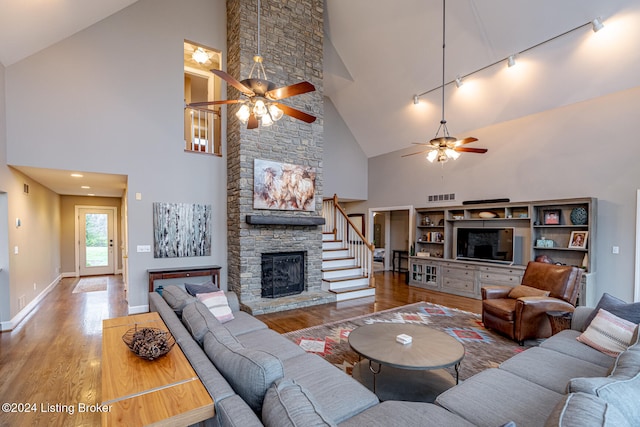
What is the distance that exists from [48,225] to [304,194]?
230 inches

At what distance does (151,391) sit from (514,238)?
6340 mm

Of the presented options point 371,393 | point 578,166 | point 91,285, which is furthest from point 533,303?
point 91,285

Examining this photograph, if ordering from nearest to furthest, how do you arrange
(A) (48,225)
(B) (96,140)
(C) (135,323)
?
(C) (135,323), (B) (96,140), (A) (48,225)

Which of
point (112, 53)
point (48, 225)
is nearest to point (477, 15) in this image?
point (112, 53)

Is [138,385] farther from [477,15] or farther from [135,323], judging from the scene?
[477,15]

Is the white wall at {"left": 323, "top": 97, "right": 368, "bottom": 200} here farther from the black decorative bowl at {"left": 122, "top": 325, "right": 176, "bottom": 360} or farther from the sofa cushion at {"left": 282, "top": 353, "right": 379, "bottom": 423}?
the black decorative bowl at {"left": 122, "top": 325, "right": 176, "bottom": 360}

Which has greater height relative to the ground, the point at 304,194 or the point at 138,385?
the point at 304,194

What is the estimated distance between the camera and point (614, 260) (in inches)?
185

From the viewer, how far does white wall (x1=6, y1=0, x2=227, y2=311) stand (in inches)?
167

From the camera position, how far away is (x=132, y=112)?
193 inches

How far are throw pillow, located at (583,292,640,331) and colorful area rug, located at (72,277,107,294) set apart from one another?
854 centimetres

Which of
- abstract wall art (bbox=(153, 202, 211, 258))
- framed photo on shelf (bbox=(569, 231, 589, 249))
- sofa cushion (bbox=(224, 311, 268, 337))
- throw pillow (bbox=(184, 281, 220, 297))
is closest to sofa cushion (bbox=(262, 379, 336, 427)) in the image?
sofa cushion (bbox=(224, 311, 268, 337))

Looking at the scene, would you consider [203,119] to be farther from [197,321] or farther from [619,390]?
[619,390]

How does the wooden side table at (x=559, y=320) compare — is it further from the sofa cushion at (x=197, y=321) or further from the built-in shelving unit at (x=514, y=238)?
the sofa cushion at (x=197, y=321)
